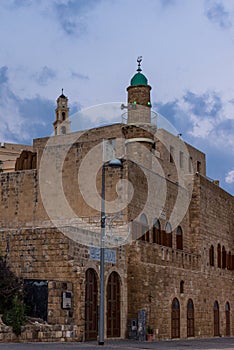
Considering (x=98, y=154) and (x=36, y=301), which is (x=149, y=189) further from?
(x=36, y=301)

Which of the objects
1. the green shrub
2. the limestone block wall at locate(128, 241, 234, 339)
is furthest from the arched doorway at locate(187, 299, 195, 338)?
the green shrub

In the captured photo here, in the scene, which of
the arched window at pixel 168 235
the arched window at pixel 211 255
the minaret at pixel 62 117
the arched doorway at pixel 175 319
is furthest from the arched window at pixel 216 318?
the minaret at pixel 62 117

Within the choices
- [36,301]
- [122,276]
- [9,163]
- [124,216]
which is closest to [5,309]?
[36,301]

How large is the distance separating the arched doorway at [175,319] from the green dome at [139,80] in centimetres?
979

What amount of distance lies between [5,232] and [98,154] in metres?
5.99

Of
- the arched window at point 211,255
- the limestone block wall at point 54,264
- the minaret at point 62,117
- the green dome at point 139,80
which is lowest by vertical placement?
the limestone block wall at point 54,264

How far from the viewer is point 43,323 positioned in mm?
16250

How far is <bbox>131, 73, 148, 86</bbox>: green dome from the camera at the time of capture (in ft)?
89.1

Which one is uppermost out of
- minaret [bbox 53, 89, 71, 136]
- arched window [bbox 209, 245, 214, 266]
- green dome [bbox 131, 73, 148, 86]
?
minaret [bbox 53, 89, 71, 136]

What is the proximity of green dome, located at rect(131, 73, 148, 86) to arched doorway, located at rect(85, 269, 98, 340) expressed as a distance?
11.4 m

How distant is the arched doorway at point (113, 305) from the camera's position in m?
19.1

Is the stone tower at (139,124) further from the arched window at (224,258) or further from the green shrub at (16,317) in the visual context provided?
the green shrub at (16,317)

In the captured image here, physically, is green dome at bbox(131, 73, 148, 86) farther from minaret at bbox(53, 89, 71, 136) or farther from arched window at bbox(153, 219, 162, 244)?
minaret at bbox(53, 89, 71, 136)

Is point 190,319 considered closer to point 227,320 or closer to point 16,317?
point 227,320
